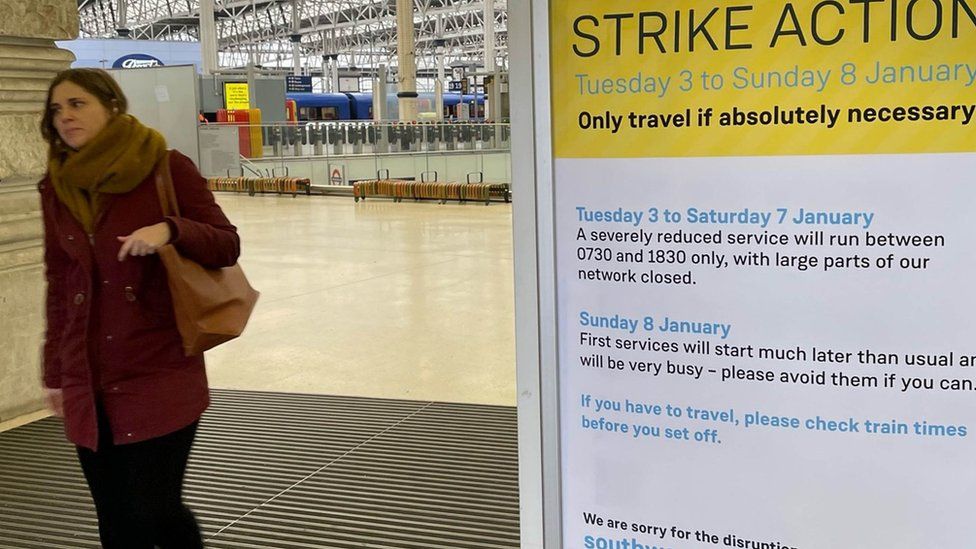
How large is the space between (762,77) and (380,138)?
2498 cm

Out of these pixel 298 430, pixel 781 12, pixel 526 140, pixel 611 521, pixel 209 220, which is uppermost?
pixel 781 12

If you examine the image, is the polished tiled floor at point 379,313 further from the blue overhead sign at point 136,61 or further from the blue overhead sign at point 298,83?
the blue overhead sign at point 298,83

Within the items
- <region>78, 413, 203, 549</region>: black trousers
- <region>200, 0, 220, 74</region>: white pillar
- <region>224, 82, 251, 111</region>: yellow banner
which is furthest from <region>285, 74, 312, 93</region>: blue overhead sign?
<region>78, 413, 203, 549</region>: black trousers

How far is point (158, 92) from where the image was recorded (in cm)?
2497

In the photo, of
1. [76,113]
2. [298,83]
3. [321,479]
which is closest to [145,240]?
[76,113]

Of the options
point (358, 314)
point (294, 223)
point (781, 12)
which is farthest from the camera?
point (294, 223)

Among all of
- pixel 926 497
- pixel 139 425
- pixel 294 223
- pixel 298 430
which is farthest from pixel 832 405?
pixel 294 223

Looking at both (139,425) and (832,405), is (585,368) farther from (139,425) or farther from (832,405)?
(139,425)

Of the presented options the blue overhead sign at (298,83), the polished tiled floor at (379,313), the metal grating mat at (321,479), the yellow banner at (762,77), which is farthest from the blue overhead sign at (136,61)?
the yellow banner at (762,77)

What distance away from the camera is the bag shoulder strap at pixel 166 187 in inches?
112

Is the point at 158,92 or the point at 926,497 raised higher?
the point at 158,92

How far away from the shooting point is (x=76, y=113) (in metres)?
2.74

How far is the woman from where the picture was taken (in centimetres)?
276

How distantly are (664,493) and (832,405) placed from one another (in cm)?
42
